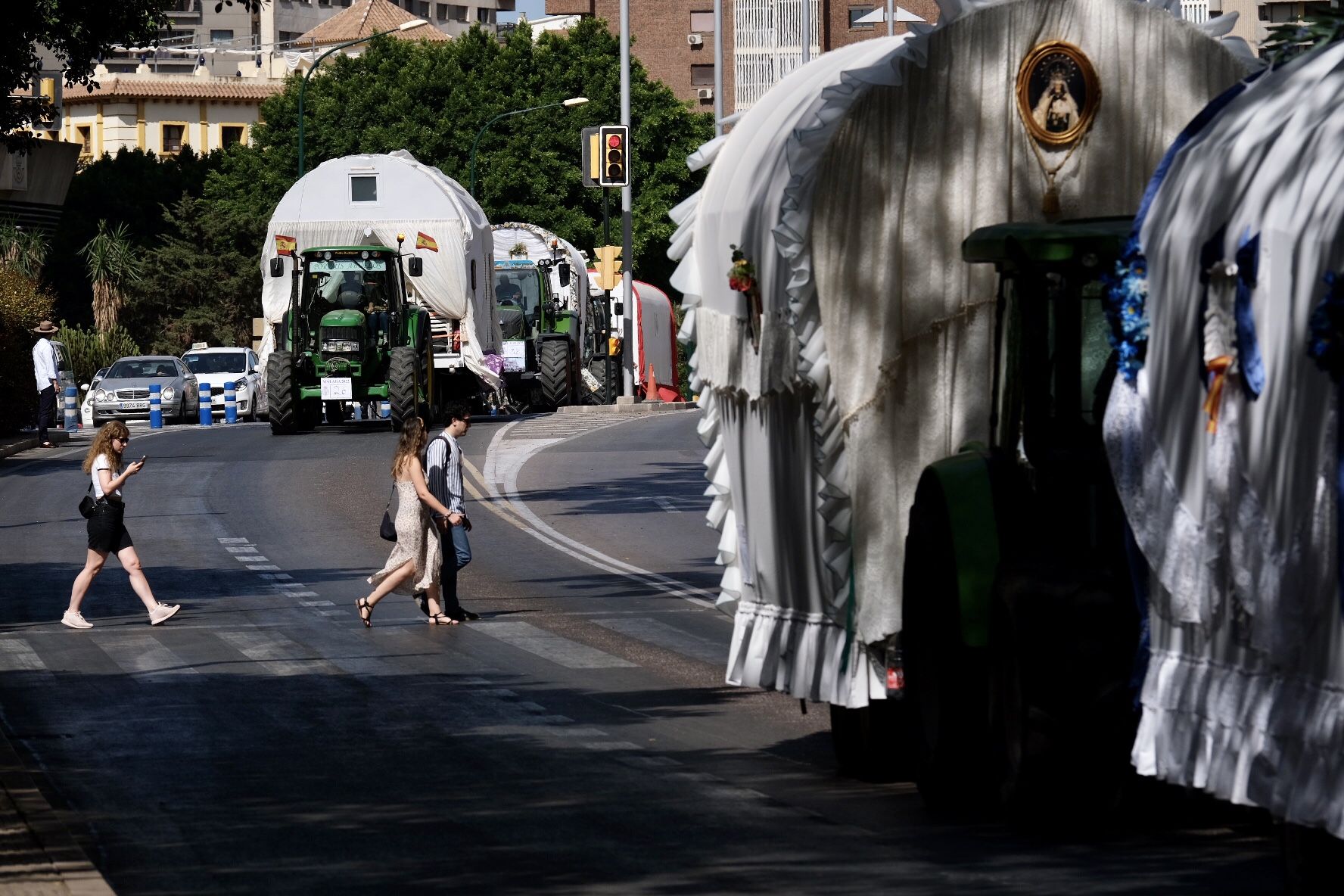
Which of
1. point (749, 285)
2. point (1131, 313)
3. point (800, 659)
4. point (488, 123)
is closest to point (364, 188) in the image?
point (749, 285)

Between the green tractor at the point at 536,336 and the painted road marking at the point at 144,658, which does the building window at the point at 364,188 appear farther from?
the painted road marking at the point at 144,658

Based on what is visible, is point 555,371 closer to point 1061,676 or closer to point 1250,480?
point 1061,676

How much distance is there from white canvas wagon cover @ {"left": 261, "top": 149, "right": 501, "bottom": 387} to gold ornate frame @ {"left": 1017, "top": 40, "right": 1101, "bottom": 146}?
29972 millimetres

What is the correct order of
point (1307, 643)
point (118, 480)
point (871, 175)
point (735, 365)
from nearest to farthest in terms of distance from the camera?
1. point (1307, 643)
2. point (871, 175)
3. point (735, 365)
4. point (118, 480)

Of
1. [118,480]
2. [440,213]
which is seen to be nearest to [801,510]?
[118,480]

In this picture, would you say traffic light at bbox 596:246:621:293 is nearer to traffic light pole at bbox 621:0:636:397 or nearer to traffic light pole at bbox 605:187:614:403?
traffic light pole at bbox 605:187:614:403

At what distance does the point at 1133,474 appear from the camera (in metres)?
8.06

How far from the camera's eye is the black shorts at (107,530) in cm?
1875

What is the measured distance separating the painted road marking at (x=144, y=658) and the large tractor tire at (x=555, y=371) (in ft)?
97.4

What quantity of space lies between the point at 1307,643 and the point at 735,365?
15.9 feet

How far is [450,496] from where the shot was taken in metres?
18.9

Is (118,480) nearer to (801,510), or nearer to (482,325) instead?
(801,510)

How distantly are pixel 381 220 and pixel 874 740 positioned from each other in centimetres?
3015

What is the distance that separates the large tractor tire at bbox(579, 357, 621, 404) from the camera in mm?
51844
